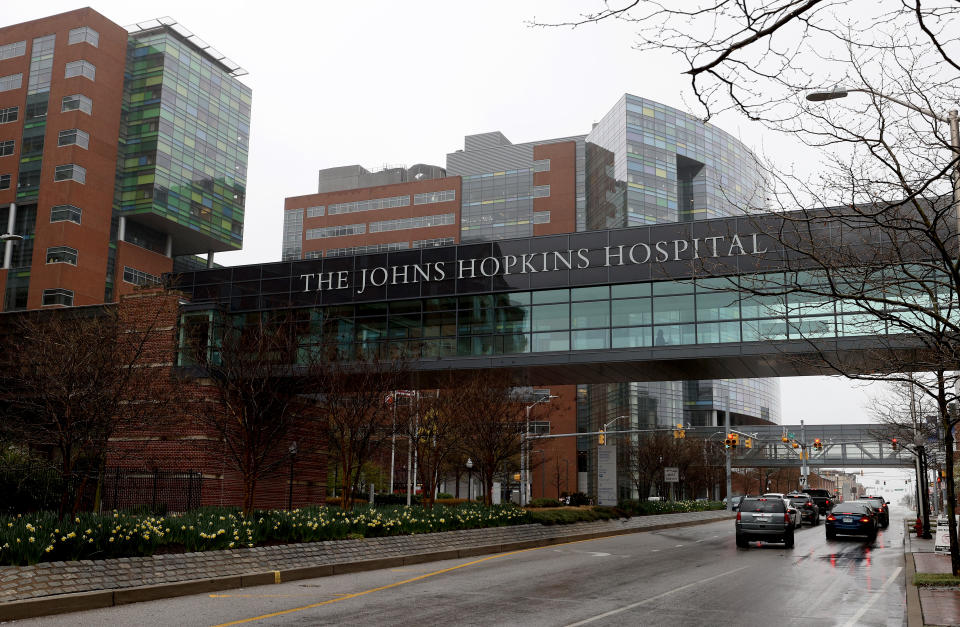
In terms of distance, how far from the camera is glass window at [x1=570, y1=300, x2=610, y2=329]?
34.1 meters

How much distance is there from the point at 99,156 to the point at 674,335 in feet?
232

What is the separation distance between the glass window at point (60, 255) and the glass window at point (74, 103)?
14.5 metres

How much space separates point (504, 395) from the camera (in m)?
33.1

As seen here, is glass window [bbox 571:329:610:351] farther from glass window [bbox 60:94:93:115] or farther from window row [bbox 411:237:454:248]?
window row [bbox 411:237:454:248]

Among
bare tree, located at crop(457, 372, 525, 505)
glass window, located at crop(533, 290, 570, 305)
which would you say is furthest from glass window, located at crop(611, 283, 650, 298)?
bare tree, located at crop(457, 372, 525, 505)

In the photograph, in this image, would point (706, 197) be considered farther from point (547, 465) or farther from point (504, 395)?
point (504, 395)

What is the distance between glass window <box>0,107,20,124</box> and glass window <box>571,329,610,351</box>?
74984 millimetres

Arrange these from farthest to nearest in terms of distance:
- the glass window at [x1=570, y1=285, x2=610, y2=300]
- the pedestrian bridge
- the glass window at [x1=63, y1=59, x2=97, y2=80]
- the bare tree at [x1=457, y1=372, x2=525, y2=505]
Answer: the pedestrian bridge < the glass window at [x1=63, y1=59, x2=97, y2=80] < the glass window at [x1=570, y1=285, x2=610, y2=300] < the bare tree at [x1=457, y1=372, x2=525, y2=505]

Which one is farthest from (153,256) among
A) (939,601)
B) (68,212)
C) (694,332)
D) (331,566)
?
(939,601)

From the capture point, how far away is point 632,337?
110ft

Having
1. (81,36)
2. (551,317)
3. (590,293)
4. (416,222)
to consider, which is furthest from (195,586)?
(416,222)

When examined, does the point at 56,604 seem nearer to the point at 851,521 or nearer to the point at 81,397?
the point at 81,397

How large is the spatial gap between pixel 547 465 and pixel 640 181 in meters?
44.6

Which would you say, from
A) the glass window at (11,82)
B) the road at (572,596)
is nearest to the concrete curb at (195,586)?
the road at (572,596)
